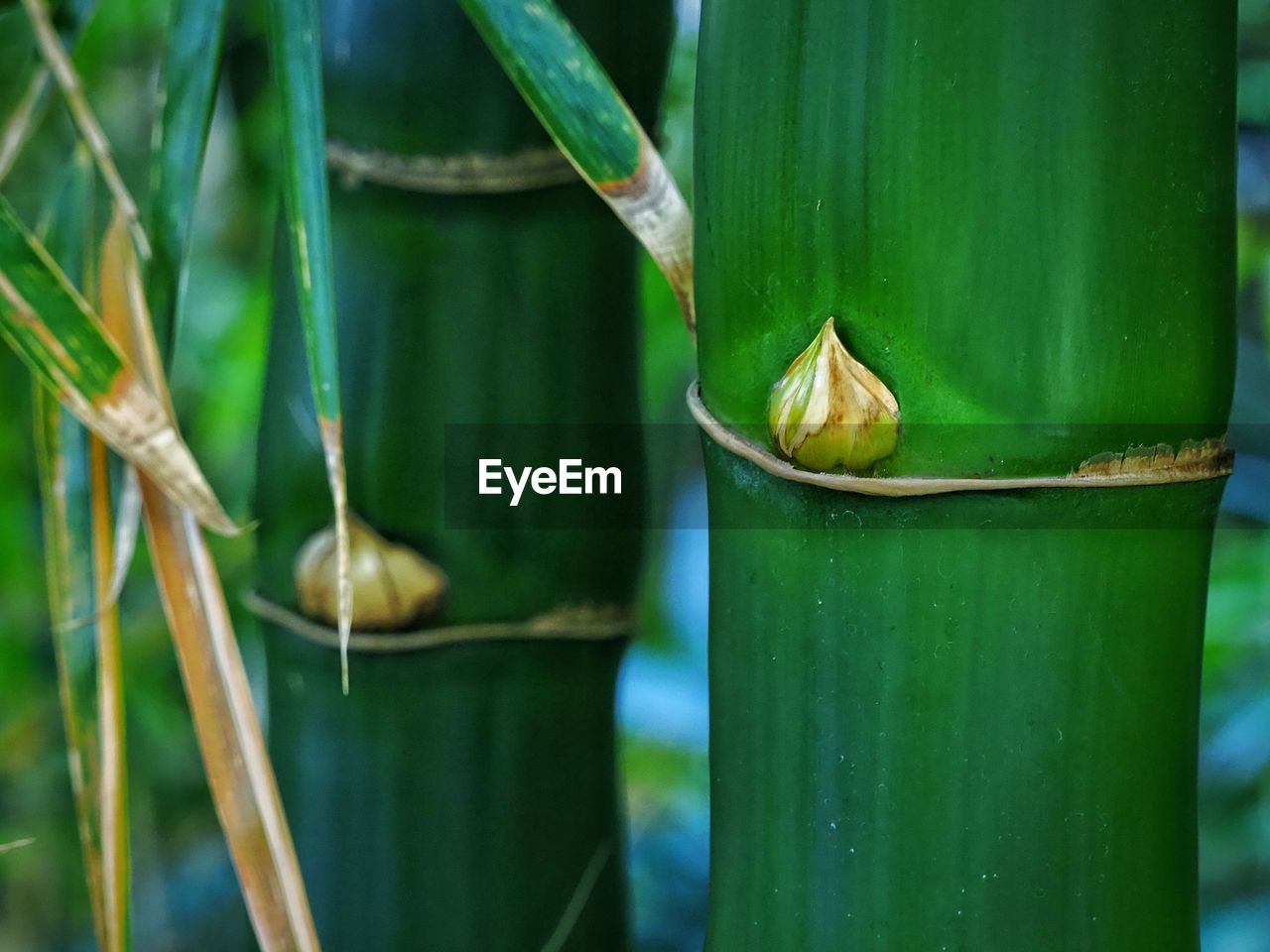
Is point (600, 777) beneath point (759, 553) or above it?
beneath

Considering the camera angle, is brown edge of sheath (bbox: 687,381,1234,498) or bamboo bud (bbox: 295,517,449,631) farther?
bamboo bud (bbox: 295,517,449,631)

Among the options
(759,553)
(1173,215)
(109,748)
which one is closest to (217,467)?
(109,748)

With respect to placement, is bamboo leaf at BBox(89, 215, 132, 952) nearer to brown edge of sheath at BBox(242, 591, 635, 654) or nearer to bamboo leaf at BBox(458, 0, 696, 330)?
brown edge of sheath at BBox(242, 591, 635, 654)

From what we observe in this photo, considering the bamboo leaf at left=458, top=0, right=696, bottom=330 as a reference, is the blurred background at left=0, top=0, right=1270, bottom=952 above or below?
below

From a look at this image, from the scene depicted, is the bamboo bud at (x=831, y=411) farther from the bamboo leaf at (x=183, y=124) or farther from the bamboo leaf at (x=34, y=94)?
the bamboo leaf at (x=34, y=94)

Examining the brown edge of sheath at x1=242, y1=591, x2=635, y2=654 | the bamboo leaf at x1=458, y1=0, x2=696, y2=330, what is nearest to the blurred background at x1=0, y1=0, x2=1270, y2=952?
the brown edge of sheath at x1=242, y1=591, x2=635, y2=654

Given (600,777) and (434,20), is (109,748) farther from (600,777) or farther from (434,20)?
(434,20)

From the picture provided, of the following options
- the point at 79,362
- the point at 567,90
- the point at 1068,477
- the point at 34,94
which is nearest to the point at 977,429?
the point at 1068,477

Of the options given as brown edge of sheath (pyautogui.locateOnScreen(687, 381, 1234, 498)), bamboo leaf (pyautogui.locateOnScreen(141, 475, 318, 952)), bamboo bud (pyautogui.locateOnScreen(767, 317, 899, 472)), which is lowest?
bamboo leaf (pyautogui.locateOnScreen(141, 475, 318, 952))
